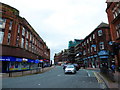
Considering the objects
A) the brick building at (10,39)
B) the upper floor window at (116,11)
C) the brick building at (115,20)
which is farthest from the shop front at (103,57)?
the brick building at (10,39)

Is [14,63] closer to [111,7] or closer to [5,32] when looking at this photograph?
[5,32]

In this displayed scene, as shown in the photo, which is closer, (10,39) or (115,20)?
(115,20)

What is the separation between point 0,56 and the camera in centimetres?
1978

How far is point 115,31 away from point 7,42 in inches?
860

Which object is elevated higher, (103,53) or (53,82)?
(103,53)

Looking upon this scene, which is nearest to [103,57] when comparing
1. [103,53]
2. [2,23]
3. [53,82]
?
[103,53]

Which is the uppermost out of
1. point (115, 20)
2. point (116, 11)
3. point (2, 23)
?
point (2, 23)

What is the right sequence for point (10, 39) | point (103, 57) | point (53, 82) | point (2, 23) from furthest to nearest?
point (103, 57) → point (10, 39) → point (2, 23) → point (53, 82)

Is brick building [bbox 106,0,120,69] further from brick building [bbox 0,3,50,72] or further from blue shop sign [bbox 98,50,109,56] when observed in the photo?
brick building [bbox 0,3,50,72]

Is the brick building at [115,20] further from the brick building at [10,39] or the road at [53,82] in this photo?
the brick building at [10,39]

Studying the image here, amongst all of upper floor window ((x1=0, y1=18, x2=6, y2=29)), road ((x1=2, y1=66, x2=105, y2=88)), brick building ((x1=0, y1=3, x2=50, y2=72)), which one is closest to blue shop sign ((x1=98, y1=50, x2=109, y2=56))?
road ((x1=2, y1=66, x2=105, y2=88))

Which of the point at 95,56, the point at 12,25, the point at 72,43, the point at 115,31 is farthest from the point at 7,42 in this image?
the point at 72,43

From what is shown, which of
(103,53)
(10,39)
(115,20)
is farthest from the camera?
(103,53)

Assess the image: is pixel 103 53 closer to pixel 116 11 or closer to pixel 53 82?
pixel 116 11
